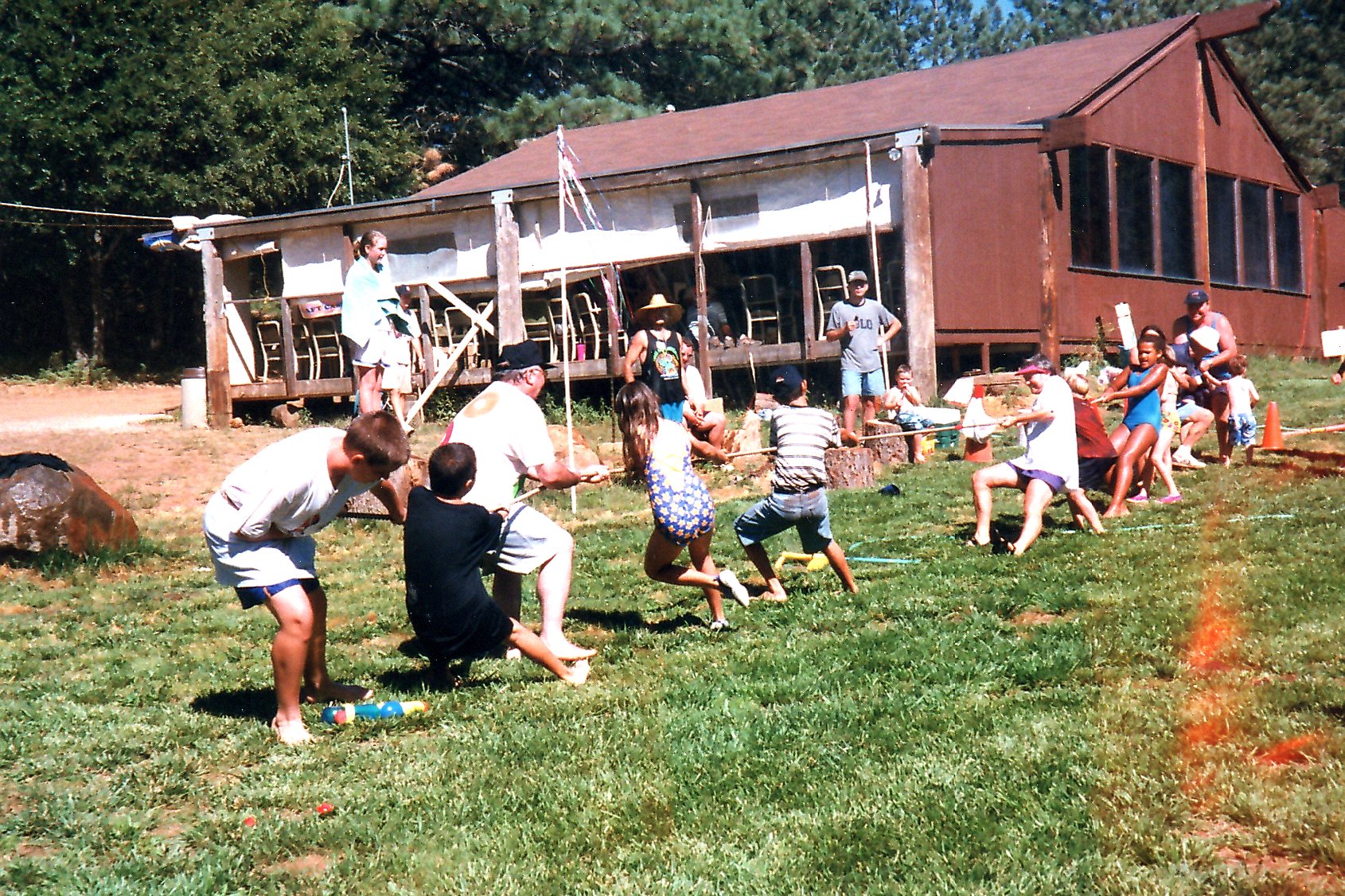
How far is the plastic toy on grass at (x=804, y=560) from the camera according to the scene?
30.6 ft

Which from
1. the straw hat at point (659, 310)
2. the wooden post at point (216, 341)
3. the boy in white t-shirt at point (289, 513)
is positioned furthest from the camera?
the wooden post at point (216, 341)

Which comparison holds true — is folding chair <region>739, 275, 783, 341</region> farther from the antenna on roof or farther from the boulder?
the antenna on roof

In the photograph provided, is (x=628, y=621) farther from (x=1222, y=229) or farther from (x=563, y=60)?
(x=563, y=60)

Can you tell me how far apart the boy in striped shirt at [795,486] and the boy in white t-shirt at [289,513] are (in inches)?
111

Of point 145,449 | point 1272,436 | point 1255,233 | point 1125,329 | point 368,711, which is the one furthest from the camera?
point 1255,233

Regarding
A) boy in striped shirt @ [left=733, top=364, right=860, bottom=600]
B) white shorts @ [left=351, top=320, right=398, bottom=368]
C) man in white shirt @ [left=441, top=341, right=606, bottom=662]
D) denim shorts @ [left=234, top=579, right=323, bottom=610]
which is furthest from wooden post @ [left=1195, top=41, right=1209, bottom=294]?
denim shorts @ [left=234, top=579, right=323, bottom=610]

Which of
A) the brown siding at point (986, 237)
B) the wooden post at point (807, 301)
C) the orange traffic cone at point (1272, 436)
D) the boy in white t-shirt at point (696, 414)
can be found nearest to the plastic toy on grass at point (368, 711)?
the boy in white t-shirt at point (696, 414)

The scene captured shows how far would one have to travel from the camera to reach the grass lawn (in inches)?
167

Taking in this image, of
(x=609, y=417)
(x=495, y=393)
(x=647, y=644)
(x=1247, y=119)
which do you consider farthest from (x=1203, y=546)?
(x=1247, y=119)

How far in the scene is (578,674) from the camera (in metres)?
6.52

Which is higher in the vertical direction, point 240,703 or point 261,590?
point 261,590

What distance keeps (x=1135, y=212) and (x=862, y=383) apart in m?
8.23

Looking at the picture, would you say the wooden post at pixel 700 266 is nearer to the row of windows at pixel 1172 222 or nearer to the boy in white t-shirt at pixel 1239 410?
→ the row of windows at pixel 1172 222

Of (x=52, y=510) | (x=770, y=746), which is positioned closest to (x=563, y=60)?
(x=52, y=510)
